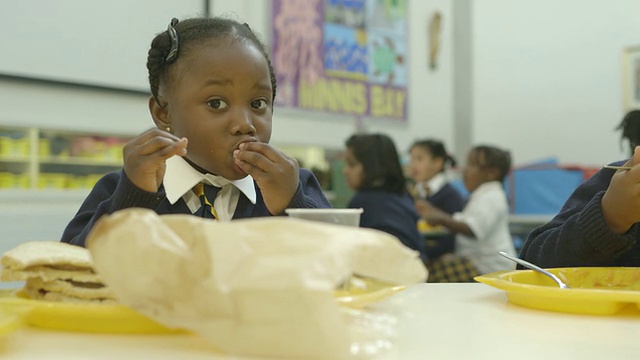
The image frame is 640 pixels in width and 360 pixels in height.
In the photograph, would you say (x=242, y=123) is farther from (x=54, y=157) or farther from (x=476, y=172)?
(x=476, y=172)

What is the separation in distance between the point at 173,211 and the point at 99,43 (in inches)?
88.0

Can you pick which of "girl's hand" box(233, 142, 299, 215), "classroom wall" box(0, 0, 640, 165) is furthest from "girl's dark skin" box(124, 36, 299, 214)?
"classroom wall" box(0, 0, 640, 165)

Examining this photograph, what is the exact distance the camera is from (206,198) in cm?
126

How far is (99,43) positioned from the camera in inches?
127

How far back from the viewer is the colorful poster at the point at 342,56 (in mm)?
4285

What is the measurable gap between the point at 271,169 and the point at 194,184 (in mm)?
167

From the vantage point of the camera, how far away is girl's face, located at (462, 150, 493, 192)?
4109 mm

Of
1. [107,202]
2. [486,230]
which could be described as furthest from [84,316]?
[486,230]

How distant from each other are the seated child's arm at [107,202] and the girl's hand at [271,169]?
0.48ft

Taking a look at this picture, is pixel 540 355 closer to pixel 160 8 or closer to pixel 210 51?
pixel 210 51

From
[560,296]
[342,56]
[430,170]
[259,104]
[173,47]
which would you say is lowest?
[430,170]

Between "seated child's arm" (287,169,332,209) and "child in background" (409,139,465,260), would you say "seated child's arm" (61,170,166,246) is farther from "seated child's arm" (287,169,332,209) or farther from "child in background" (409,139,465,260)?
"child in background" (409,139,465,260)

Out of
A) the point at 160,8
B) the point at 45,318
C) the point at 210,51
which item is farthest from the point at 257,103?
the point at 160,8

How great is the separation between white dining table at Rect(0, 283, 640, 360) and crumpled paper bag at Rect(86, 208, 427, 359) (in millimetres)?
45
